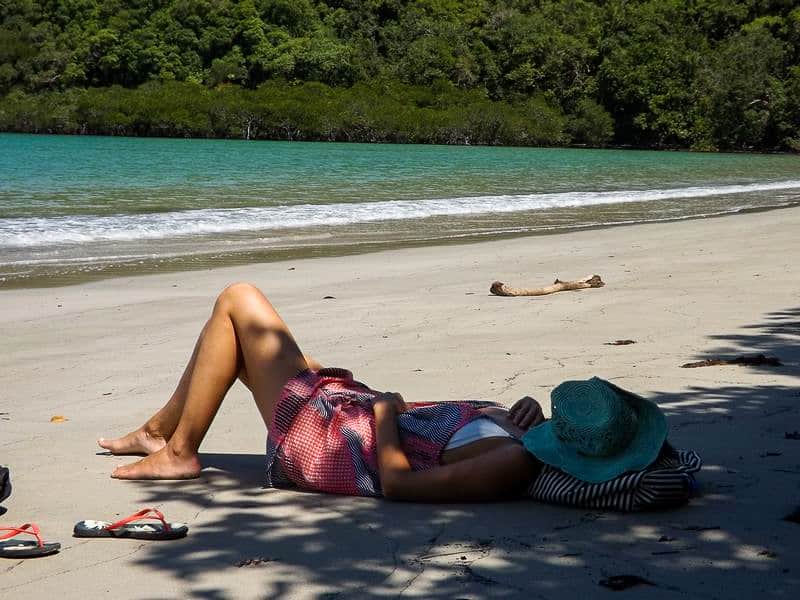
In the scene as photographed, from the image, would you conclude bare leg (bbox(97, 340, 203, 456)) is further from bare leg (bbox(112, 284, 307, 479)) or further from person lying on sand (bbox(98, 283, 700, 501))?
bare leg (bbox(112, 284, 307, 479))

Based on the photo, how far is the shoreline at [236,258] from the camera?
36.0ft

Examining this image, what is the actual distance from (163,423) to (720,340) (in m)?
3.67

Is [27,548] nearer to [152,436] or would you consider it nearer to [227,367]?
[227,367]

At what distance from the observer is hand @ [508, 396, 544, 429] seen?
4.09m

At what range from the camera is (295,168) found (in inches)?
1531

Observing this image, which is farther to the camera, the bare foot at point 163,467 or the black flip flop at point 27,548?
the bare foot at point 163,467

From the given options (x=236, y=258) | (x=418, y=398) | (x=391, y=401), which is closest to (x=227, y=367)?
(x=391, y=401)

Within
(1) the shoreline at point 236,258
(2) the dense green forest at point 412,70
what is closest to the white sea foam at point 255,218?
(1) the shoreline at point 236,258

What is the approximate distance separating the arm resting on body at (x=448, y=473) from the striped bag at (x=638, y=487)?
126 mm

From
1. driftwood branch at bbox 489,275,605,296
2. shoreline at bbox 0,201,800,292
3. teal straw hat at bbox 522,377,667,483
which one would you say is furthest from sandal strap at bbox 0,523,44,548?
shoreline at bbox 0,201,800,292

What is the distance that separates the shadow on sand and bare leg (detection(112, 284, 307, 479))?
0.11 m

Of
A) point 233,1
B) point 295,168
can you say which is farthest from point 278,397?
point 233,1

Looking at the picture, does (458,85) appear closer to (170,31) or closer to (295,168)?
(170,31)

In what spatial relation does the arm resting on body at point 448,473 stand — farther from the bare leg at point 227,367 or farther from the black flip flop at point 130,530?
the black flip flop at point 130,530
